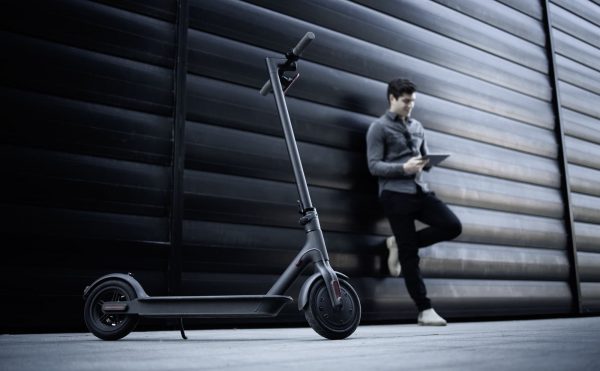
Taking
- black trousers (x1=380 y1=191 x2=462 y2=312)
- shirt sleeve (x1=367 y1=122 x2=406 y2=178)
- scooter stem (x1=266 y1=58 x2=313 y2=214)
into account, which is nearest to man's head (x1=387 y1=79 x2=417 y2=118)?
shirt sleeve (x1=367 y1=122 x2=406 y2=178)

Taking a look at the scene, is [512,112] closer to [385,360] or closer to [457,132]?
[457,132]

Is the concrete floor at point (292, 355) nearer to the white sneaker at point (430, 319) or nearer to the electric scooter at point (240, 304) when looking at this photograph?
the electric scooter at point (240, 304)

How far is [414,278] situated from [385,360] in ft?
6.37

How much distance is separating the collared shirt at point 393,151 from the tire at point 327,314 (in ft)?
4.52

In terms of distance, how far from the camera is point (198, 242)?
2.94 metres

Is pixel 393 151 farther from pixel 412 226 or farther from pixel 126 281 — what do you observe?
pixel 126 281

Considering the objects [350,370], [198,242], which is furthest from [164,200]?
[350,370]

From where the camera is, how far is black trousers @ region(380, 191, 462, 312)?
342 centimetres

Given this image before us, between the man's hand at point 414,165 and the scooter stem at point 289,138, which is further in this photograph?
the man's hand at point 414,165

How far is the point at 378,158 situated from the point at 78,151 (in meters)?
1.82

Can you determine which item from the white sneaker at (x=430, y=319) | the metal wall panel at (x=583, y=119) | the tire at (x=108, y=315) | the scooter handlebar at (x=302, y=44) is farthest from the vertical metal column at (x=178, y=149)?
the metal wall panel at (x=583, y=119)

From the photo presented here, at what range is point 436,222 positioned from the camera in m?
3.53

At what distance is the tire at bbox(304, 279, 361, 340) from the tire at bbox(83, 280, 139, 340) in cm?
74

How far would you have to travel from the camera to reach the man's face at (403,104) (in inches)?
143
